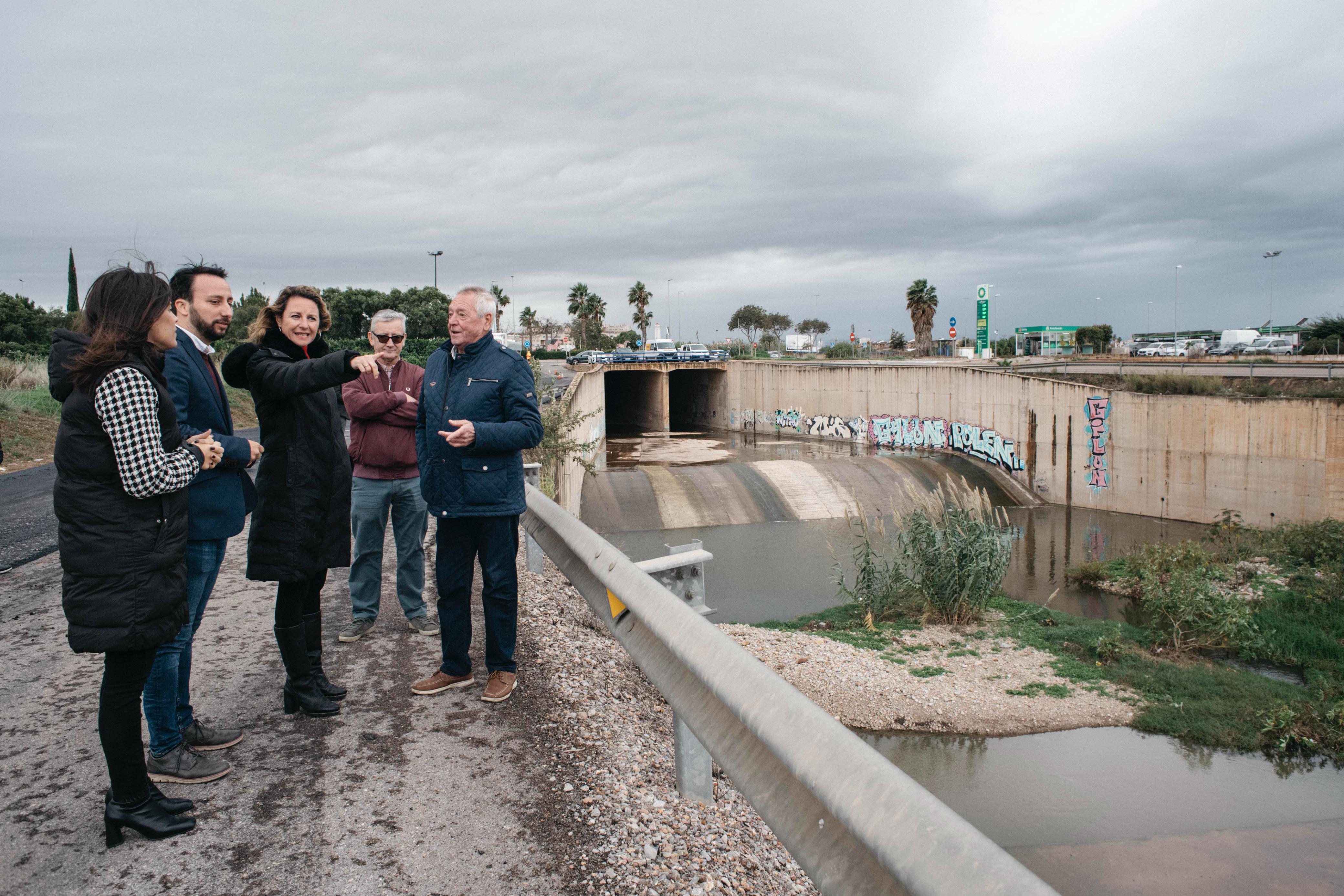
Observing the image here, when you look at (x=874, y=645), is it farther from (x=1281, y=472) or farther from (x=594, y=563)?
(x=1281, y=472)

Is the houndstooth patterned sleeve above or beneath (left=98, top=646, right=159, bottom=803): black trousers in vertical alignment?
above

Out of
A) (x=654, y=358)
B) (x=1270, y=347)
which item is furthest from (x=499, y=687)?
(x=1270, y=347)

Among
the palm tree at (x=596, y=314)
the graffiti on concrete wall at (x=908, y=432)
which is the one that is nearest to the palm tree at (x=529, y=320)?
the palm tree at (x=596, y=314)

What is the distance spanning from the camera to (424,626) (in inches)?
205

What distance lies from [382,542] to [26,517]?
7115 millimetres

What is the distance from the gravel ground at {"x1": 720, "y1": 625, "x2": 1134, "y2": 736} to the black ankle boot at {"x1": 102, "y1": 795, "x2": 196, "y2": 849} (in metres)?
5.72

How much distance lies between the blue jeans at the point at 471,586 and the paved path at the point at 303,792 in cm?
21

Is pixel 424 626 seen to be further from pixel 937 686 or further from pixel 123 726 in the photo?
pixel 937 686

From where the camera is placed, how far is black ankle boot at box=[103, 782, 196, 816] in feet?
9.43

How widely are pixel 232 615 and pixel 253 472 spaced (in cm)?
799

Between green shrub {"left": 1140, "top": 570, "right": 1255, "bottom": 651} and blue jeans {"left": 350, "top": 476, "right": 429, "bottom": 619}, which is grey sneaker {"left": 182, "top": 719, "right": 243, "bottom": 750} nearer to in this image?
blue jeans {"left": 350, "top": 476, "right": 429, "bottom": 619}

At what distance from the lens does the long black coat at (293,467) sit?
373 centimetres

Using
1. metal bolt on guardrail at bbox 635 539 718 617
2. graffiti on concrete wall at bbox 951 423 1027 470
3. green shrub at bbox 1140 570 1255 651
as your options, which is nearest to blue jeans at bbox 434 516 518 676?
metal bolt on guardrail at bbox 635 539 718 617

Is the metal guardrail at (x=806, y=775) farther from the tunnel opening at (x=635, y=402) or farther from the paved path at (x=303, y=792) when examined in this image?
the tunnel opening at (x=635, y=402)
